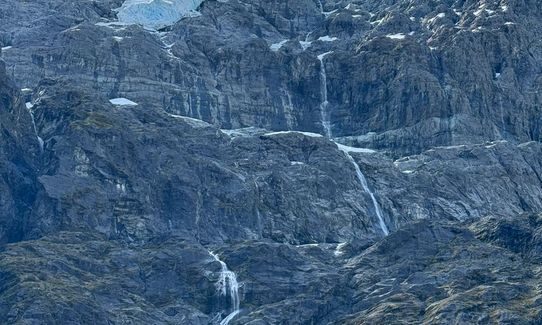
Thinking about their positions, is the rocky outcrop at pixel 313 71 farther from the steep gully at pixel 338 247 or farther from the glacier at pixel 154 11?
the glacier at pixel 154 11

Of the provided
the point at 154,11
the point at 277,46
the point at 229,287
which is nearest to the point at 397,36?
the point at 277,46

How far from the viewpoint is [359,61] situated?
178m

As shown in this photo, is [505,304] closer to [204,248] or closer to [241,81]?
[204,248]

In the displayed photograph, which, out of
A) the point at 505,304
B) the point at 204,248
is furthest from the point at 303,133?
the point at 505,304

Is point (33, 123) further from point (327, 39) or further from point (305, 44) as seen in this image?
point (327, 39)

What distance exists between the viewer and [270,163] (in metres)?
158

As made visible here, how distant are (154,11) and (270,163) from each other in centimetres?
4399

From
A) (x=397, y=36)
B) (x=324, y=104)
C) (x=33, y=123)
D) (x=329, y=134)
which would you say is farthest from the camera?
(x=397, y=36)

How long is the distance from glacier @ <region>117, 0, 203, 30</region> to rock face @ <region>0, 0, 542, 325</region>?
20.2 inches

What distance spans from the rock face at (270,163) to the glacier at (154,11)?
512 mm

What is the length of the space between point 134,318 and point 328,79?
4979cm

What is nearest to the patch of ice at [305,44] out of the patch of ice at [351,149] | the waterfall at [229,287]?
the patch of ice at [351,149]

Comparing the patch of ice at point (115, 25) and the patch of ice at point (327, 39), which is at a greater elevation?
the patch of ice at point (115, 25)

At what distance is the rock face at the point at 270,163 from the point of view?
13738 cm
